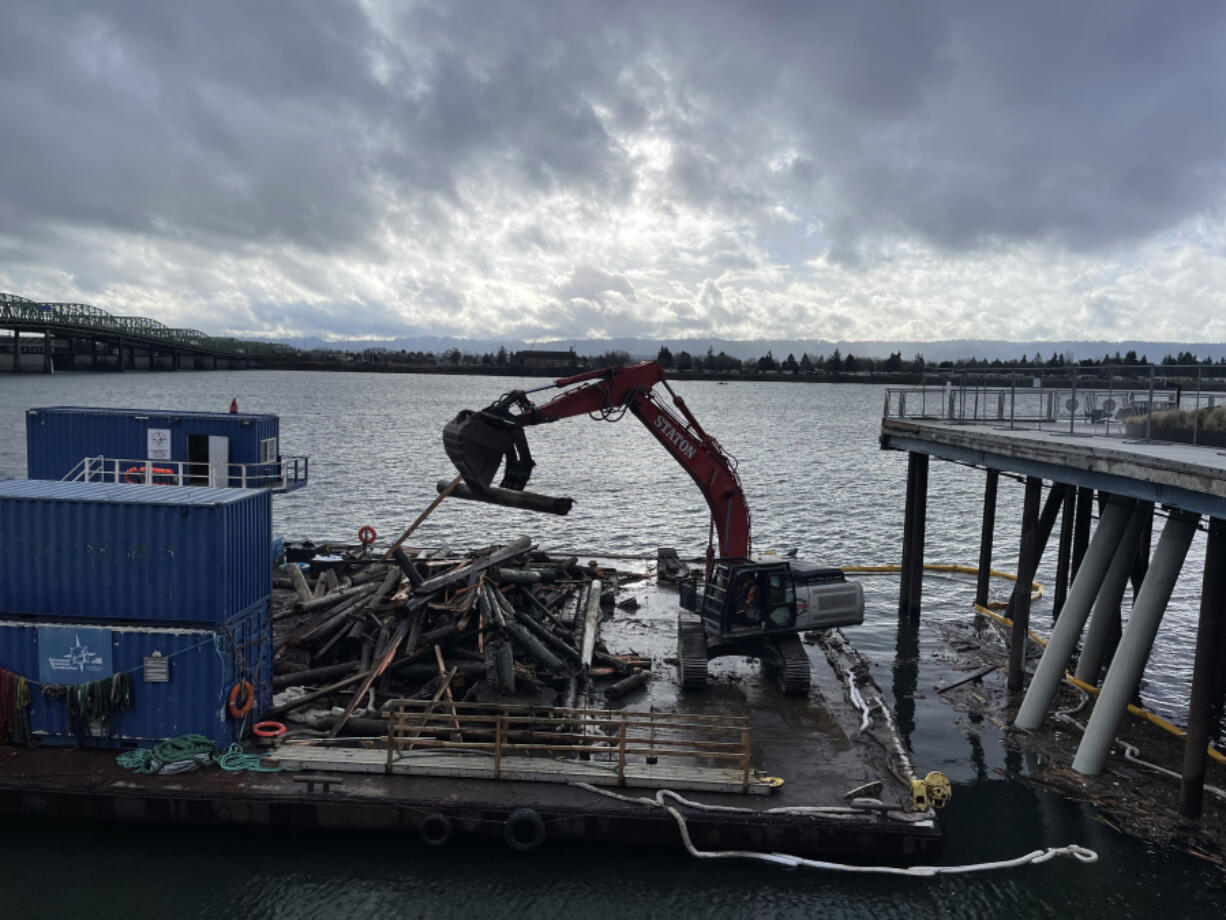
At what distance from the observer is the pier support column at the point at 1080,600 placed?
19641mm

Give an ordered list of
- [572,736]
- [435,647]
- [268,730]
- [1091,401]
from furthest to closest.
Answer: [1091,401] → [435,647] → [268,730] → [572,736]

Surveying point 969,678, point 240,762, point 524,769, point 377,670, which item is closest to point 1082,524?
point 969,678

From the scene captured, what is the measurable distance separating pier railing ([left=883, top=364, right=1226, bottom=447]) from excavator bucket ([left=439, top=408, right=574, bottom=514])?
14.9m

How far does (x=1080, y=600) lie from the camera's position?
19766 mm

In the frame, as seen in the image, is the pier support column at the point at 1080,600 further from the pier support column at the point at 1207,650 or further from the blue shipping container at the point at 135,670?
the blue shipping container at the point at 135,670

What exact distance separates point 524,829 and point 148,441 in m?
19.4

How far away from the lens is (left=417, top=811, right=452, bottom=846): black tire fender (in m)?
14.4

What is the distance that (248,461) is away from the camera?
89.7 feet

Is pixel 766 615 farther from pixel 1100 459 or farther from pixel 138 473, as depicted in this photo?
pixel 138 473

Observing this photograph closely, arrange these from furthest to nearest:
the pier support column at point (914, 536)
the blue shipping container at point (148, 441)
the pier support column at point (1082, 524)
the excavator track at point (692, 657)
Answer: the pier support column at point (914, 536), the blue shipping container at point (148, 441), the pier support column at point (1082, 524), the excavator track at point (692, 657)

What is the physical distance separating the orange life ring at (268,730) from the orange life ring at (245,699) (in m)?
0.43

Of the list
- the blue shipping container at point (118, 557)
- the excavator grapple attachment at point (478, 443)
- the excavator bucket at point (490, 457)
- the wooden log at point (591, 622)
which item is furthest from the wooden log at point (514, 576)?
the blue shipping container at point (118, 557)

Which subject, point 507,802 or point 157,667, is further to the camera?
point 157,667

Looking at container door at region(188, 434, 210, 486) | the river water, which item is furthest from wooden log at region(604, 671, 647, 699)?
container door at region(188, 434, 210, 486)
